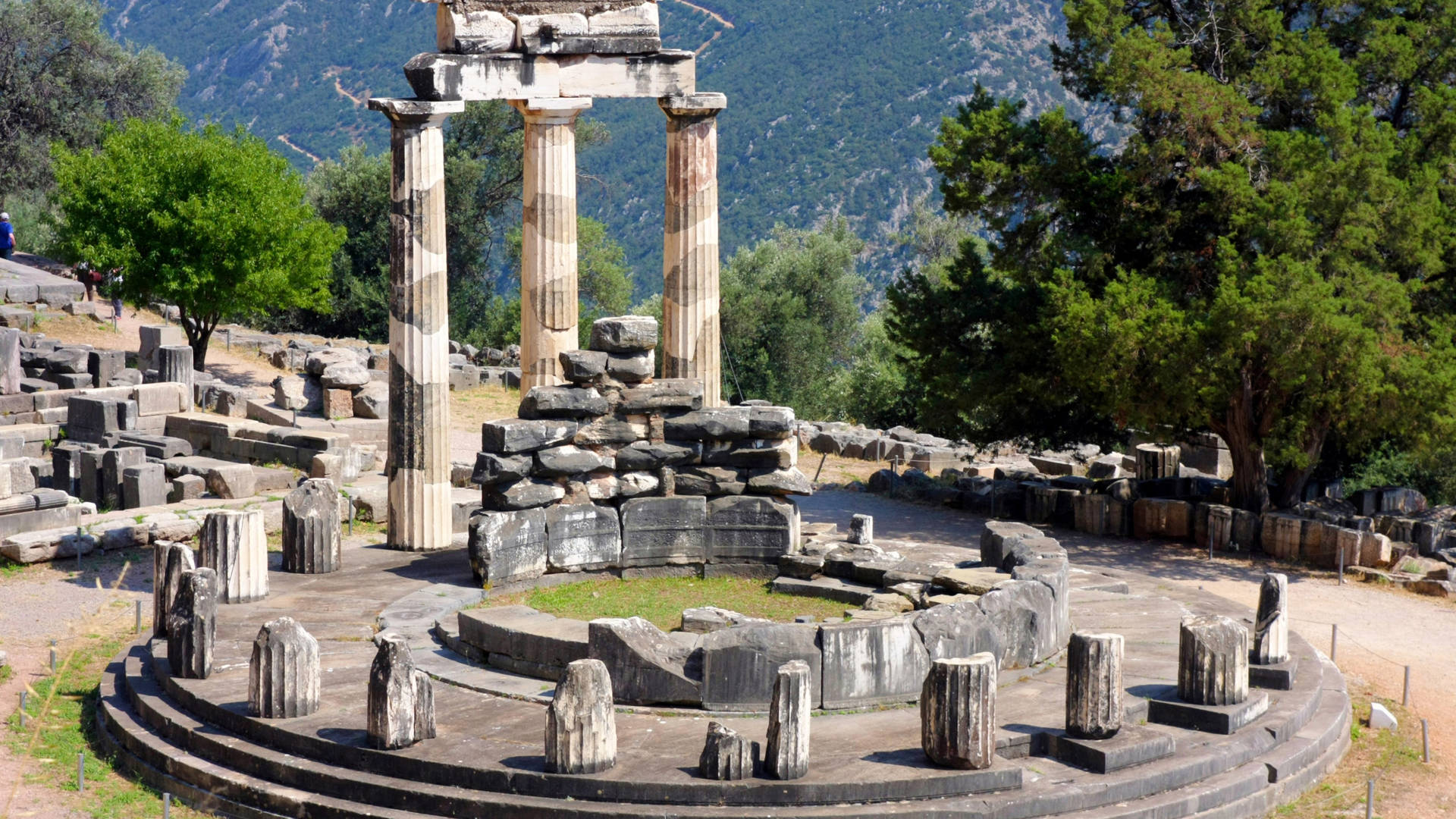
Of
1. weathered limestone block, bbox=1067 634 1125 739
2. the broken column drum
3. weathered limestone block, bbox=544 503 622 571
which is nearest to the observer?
weathered limestone block, bbox=1067 634 1125 739

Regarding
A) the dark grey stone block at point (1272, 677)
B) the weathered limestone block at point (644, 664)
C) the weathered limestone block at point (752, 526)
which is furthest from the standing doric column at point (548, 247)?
the dark grey stone block at point (1272, 677)

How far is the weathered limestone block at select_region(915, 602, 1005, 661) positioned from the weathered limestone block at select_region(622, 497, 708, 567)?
3994mm

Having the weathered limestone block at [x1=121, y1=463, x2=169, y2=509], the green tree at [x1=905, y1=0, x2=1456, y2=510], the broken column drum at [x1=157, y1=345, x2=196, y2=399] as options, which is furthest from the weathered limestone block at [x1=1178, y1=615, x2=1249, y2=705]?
the broken column drum at [x1=157, y1=345, x2=196, y2=399]

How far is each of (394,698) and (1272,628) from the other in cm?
755

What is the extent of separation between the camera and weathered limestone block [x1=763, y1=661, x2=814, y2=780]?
1070 centimetres

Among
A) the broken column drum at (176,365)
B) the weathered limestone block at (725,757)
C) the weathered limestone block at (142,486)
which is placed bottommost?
the weathered limestone block at (725,757)

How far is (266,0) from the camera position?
109 m

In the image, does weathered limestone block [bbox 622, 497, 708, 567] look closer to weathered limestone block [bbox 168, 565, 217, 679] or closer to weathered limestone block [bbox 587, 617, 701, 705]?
weathered limestone block [bbox 587, 617, 701, 705]

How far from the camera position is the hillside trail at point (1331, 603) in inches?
580

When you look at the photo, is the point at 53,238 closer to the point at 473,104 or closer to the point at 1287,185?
the point at 473,104

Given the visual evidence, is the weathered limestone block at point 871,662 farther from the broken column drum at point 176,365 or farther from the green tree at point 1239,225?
the broken column drum at point 176,365

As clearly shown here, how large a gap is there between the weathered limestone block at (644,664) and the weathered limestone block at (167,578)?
4.50m

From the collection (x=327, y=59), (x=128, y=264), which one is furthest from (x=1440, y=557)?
(x=327, y=59)

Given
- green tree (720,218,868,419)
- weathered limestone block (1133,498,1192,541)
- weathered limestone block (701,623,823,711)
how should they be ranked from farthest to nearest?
green tree (720,218,868,419), weathered limestone block (1133,498,1192,541), weathered limestone block (701,623,823,711)
